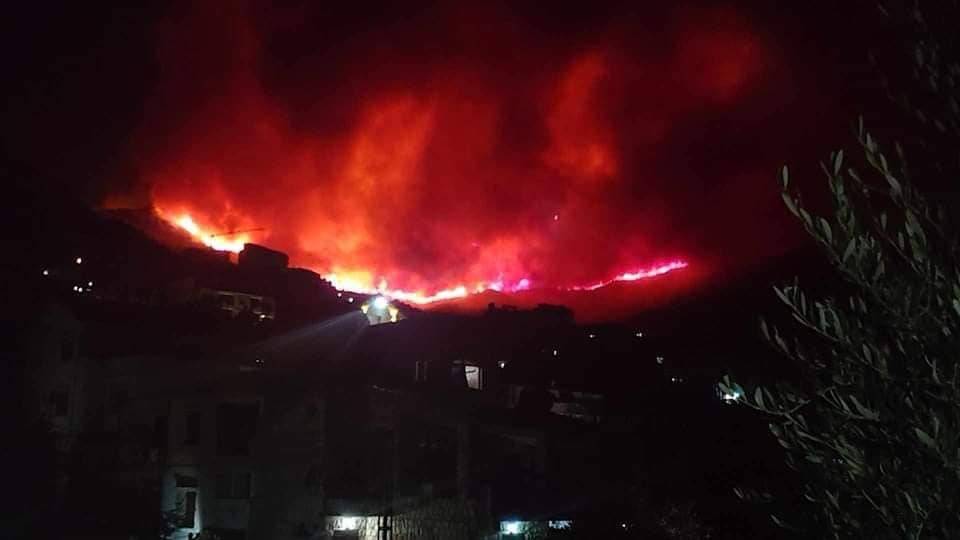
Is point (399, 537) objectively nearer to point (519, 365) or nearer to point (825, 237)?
point (519, 365)

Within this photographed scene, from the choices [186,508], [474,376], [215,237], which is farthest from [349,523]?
[215,237]

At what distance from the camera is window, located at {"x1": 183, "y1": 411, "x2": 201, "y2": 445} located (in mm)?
31891

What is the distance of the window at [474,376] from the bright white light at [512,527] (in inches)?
361

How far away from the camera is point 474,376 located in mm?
38281

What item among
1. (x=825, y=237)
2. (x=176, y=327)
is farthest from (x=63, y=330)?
(x=825, y=237)

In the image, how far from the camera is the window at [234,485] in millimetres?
30969

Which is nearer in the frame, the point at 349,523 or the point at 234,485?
the point at 349,523

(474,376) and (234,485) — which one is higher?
(474,376)

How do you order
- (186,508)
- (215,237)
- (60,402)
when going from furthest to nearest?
(215,237) < (60,402) < (186,508)

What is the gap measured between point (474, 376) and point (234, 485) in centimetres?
1057

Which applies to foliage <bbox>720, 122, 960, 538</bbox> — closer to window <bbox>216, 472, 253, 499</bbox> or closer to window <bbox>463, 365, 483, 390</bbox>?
window <bbox>216, 472, 253, 499</bbox>

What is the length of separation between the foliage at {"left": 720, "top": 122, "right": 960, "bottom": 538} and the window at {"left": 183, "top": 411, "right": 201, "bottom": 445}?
92.6 ft

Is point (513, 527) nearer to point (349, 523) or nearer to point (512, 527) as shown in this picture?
point (512, 527)

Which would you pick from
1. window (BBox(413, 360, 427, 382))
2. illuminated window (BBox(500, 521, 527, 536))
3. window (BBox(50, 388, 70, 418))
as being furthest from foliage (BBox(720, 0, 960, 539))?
window (BBox(50, 388, 70, 418))
